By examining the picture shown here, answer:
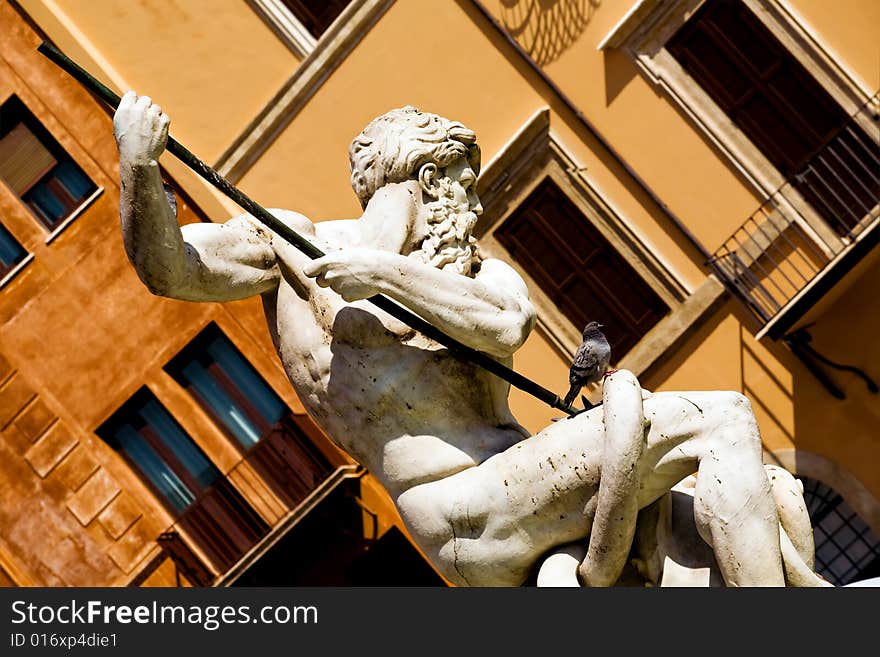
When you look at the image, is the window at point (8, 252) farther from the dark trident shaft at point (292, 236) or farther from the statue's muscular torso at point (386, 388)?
the dark trident shaft at point (292, 236)

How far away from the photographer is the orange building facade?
15977 millimetres

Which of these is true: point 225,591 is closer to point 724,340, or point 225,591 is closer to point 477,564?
point 477,564

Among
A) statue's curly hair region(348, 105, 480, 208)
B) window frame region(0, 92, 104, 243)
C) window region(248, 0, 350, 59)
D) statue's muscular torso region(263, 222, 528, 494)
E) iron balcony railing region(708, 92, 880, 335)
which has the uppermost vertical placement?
window frame region(0, 92, 104, 243)

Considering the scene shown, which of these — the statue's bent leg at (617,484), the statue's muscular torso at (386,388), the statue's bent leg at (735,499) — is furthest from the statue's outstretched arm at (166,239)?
the statue's bent leg at (735,499)

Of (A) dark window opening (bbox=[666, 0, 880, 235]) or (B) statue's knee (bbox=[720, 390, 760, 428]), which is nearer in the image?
(B) statue's knee (bbox=[720, 390, 760, 428])

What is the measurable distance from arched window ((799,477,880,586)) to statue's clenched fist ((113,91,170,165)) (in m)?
9.56

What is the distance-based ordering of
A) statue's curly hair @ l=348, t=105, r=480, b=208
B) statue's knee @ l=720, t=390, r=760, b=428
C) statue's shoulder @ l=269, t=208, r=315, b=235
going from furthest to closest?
statue's curly hair @ l=348, t=105, r=480, b=208 < statue's shoulder @ l=269, t=208, r=315, b=235 < statue's knee @ l=720, t=390, r=760, b=428

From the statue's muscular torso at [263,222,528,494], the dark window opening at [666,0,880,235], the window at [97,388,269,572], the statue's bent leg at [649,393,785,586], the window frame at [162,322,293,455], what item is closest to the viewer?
the statue's bent leg at [649,393,785,586]

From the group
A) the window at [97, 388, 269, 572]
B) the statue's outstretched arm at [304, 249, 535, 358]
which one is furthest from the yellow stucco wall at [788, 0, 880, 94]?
the statue's outstretched arm at [304, 249, 535, 358]

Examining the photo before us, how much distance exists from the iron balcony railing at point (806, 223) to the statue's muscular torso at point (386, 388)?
855cm

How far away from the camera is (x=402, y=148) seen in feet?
24.2

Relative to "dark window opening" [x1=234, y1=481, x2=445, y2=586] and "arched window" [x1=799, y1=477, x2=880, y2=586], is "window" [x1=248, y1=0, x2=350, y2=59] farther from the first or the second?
"arched window" [x1=799, y1=477, x2=880, y2=586]

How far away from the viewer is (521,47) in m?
16.6

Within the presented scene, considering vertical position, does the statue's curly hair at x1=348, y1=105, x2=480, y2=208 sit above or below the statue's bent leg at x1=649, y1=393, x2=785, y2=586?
above
